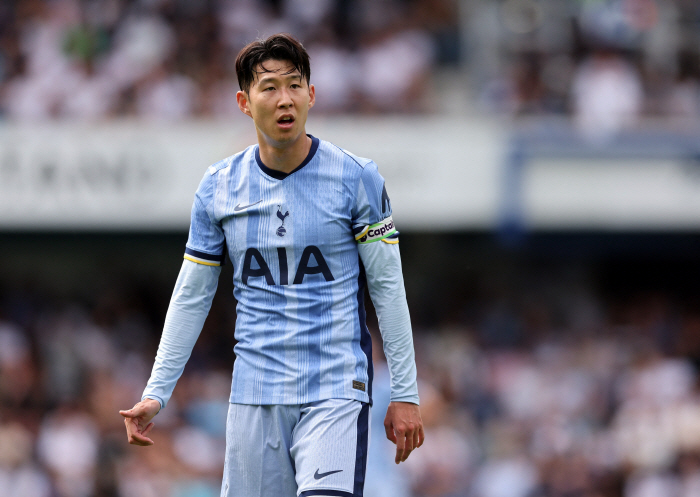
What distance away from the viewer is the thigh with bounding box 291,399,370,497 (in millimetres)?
3828

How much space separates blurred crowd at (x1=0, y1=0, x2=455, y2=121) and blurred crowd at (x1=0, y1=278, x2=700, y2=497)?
8.37ft

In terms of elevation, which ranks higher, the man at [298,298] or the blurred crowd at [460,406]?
the man at [298,298]

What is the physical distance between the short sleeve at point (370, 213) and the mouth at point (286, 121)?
0.32 m

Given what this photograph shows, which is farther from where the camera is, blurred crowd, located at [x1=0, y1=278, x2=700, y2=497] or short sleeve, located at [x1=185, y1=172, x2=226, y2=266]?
blurred crowd, located at [x1=0, y1=278, x2=700, y2=497]

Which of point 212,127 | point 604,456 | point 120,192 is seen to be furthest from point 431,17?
point 604,456

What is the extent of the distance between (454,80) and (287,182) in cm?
961

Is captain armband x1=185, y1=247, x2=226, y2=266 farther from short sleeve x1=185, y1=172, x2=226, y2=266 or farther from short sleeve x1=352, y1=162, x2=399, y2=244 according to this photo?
short sleeve x1=352, y1=162, x2=399, y2=244

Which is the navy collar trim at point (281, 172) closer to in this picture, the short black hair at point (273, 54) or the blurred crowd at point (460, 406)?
the short black hair at point (273, 54)

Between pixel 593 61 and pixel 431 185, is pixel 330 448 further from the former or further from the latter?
pixel 593 61

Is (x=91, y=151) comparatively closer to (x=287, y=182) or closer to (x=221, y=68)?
(x=221, y=68)

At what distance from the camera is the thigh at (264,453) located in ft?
12.9

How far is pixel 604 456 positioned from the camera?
10.3m

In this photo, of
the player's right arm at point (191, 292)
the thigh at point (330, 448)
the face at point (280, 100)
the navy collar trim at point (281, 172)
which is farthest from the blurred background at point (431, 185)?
the face at point (280, 100)

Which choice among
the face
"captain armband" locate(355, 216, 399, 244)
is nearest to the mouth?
the face
